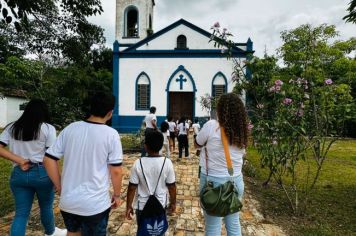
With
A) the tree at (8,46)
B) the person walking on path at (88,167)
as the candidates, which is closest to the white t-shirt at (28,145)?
the person walking on path at (88,167)

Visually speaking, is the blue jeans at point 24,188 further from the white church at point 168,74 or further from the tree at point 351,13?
the white church at point 168,74

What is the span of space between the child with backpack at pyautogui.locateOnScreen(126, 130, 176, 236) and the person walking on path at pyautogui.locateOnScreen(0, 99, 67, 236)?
3.15 ft

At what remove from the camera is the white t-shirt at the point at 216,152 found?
2.76 metres

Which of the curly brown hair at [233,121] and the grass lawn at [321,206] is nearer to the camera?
the curly brown hair at [233,121]

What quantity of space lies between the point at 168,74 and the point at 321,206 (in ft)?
51.1

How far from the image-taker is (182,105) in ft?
66.8

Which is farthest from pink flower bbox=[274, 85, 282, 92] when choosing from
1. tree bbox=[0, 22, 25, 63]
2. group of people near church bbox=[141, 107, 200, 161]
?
tree bbox=[0, 22, 25, 63]

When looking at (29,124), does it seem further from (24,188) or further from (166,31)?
(166,31)

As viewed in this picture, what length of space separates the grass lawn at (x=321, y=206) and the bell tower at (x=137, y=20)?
16026mm

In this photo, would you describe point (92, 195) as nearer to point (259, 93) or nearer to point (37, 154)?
point (37, 154)

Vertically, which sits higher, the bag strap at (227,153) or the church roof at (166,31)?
→ the church roof at (166,31)

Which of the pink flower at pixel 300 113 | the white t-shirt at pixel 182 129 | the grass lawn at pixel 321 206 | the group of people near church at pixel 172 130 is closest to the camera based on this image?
the grass lawn at pixel 321 206

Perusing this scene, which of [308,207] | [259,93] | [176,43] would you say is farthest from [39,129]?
[176,43]

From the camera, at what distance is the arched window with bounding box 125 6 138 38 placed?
72.8ft
